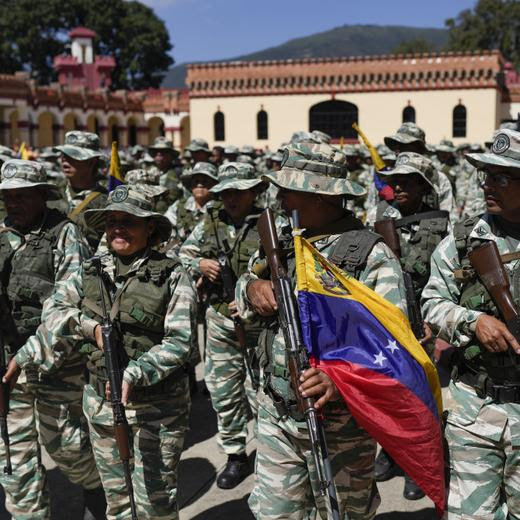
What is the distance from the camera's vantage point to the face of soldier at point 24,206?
4.48 meters

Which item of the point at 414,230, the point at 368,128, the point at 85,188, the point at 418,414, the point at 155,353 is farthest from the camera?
the point at 368,128

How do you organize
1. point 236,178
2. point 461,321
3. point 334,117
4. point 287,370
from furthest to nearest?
point 334,117, point 236,178, point 287,370, point 461,321

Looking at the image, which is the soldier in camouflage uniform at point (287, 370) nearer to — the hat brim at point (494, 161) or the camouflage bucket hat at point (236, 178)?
the hat brim at point (494, 161)

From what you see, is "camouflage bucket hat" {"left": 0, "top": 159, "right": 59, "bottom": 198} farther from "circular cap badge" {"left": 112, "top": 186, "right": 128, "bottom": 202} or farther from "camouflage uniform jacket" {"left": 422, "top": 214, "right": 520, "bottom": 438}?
"camouflage uniform jacket" {"left": 422, "top": 214, "right": 520, "bottom": 438}

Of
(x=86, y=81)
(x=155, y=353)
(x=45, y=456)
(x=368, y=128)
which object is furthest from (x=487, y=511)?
(x=86, y=81)

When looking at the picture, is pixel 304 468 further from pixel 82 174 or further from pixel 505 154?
pixel 82 174

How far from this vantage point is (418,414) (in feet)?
10.1

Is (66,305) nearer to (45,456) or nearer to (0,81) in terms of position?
(45,456)

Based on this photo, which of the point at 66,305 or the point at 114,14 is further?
the point at 114,14

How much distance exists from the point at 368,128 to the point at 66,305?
133 feet

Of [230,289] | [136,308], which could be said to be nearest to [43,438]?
[136,308]

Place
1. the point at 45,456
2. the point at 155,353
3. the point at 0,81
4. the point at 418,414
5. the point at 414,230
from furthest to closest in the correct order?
the point at 0,81 < the point at 45,456 < the point at 414,230 < the point at 155,353 < the point at 418,414

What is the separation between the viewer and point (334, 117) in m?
44.2

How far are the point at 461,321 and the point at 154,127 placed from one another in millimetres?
→ 53055
